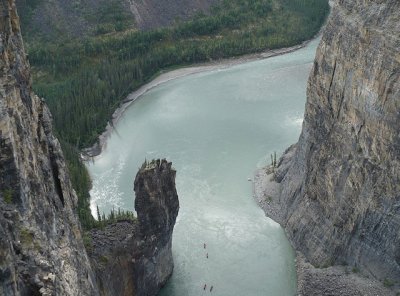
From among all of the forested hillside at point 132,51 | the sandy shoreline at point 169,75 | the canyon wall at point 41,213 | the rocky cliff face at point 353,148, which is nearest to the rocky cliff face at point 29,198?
the canyon wall at point 41,213

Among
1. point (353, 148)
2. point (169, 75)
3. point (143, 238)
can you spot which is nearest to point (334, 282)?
point (353, 148)

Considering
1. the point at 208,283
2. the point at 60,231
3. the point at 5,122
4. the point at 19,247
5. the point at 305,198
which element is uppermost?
the point at 5,122

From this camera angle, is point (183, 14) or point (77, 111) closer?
point (77, 111)

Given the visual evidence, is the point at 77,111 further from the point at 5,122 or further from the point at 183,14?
the point at 5,122

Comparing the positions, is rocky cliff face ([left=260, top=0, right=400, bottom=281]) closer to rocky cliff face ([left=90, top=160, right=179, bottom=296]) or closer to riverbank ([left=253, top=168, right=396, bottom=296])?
riverbank ([left=253, top=168, right=396, bottom=296])

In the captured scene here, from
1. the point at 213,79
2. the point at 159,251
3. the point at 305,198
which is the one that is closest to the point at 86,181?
the point at 159,251

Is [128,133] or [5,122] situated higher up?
[5,122]
